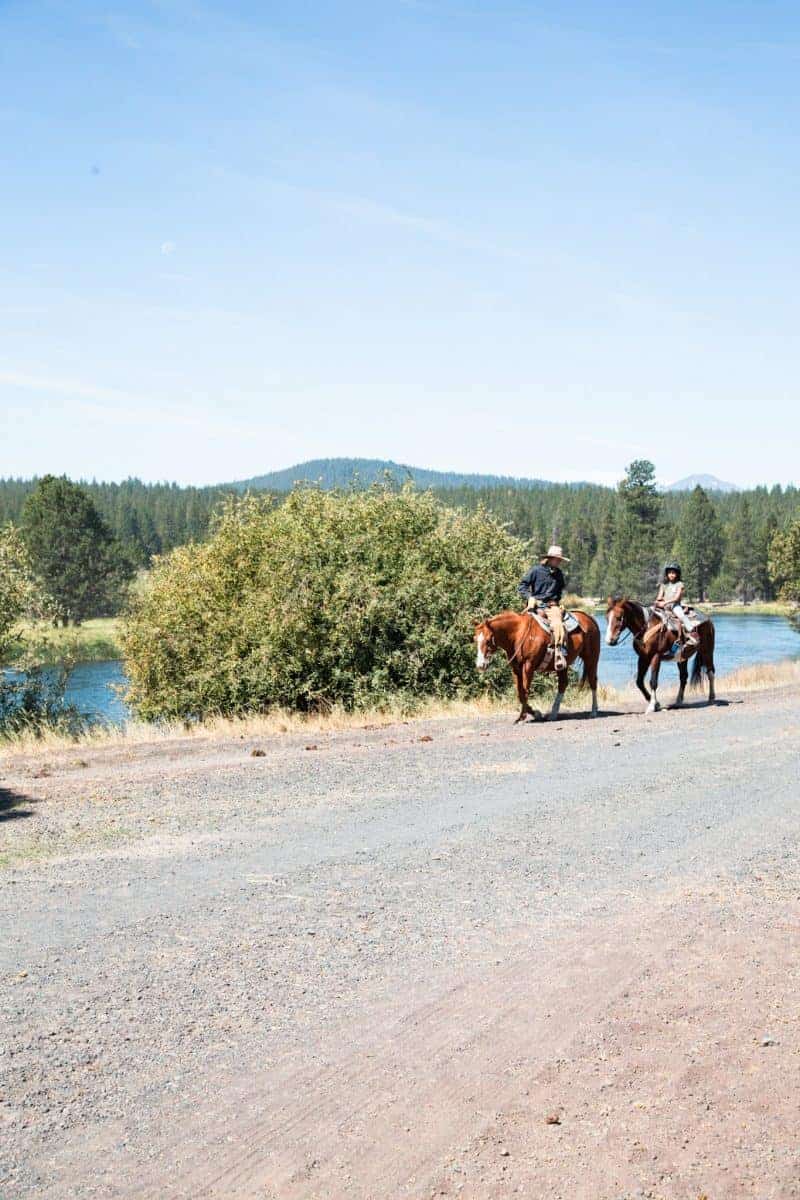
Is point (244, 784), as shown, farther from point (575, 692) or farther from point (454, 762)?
point (575, 692)

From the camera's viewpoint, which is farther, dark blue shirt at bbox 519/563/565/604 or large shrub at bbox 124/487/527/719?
large shrub at bbox 124/487/527/719

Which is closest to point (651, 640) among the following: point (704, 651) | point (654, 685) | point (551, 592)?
point (654, 685)

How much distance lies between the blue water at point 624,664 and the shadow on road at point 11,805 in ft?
46.2

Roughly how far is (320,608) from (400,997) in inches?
788

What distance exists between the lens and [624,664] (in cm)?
5419

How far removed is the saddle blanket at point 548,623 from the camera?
67.3 ft

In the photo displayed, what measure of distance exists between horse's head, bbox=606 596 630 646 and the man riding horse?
4.13ft

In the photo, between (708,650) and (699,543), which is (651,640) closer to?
(708,650)

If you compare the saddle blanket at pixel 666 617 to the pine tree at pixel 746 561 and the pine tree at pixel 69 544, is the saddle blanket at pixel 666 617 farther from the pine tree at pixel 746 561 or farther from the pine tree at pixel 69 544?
the pine tree at pixel 746 561

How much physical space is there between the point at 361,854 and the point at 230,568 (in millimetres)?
19272

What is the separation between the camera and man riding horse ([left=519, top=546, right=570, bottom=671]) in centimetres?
2034

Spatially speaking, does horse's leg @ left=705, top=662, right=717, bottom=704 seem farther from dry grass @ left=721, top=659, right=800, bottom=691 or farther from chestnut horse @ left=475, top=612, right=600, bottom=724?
chestnut horse @ left=475, top=612, right=600, bottom=724

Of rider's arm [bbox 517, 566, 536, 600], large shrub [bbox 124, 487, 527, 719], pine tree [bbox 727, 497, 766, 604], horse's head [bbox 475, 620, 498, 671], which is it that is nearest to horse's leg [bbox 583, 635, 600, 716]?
rider's arm [bbox 517, 566, 536, 600]

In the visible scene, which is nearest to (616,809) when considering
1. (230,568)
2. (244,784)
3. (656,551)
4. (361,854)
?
(361,854)
